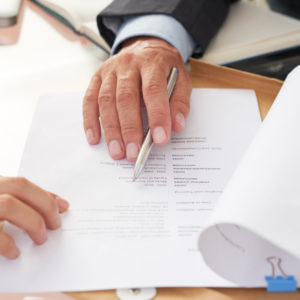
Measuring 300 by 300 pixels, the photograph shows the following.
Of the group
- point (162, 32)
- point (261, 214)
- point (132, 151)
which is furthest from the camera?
point (162, 32)

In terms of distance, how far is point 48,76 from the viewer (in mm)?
757

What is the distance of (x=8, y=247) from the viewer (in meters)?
0.44

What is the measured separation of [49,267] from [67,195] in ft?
0.35

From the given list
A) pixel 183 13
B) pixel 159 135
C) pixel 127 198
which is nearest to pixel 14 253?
pixel 127 198

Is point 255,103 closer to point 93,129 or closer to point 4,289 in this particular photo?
point 93,129

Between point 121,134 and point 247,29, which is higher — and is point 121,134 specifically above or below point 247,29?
below

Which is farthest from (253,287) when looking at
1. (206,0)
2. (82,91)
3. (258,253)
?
(206,0)

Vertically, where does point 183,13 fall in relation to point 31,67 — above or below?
above

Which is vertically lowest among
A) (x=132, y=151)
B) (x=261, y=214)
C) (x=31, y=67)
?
(x=31, y=67)

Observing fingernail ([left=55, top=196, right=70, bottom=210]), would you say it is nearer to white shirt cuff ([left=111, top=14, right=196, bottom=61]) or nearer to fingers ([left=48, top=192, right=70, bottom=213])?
fingers ([left=48, top=192, right=70, bottom=213])

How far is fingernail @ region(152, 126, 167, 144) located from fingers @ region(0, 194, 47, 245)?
20cm

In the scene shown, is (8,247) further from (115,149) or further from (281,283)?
(281,283)

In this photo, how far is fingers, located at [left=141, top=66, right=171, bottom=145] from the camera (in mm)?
568

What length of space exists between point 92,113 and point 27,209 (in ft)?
0.71
